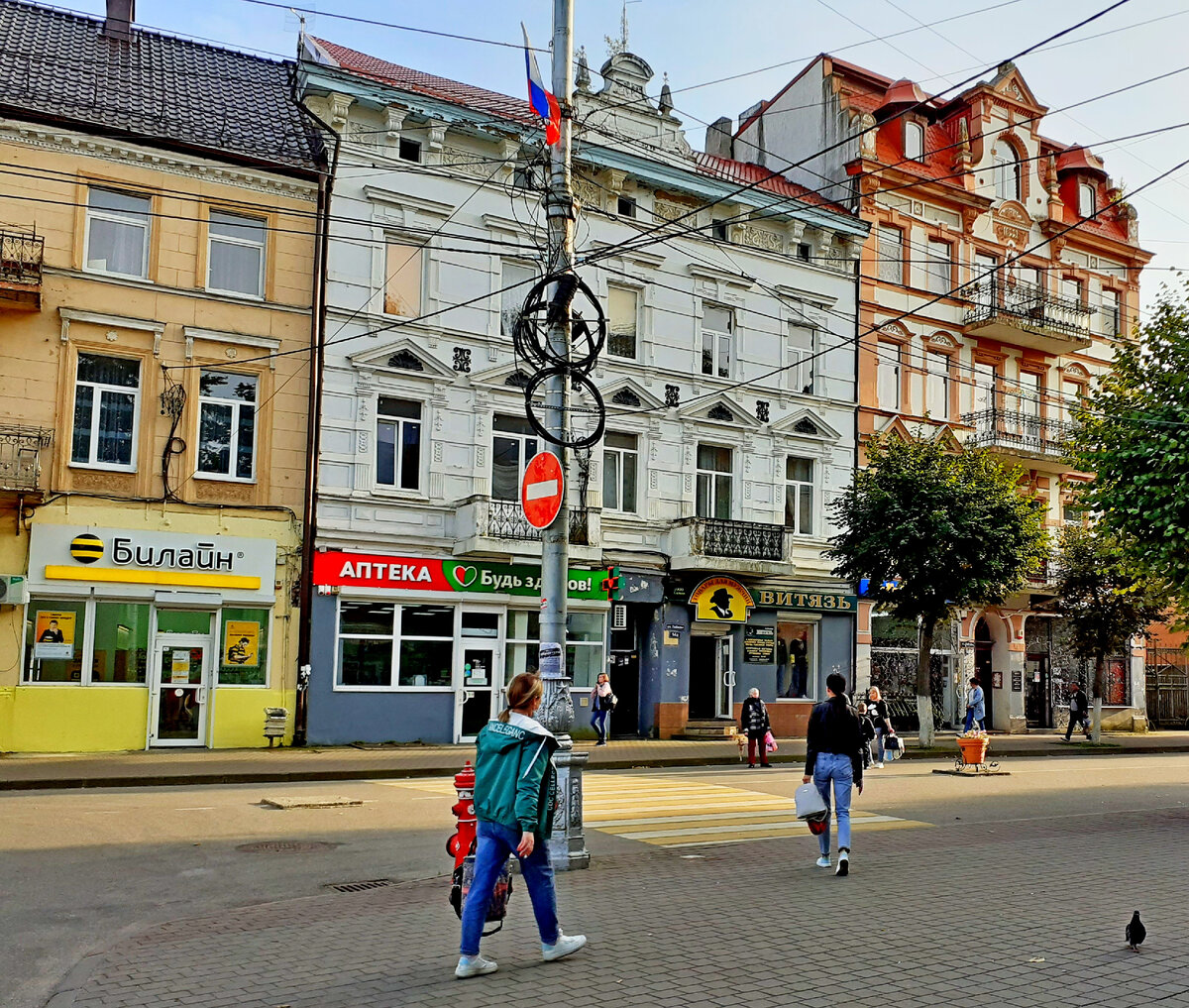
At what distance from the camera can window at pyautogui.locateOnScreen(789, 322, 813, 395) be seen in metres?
32.8

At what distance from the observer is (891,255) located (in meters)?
35.5

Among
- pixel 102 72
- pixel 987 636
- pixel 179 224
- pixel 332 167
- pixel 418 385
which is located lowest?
pixel 987 636

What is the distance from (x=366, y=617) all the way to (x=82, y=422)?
676 cm

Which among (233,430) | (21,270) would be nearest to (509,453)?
(233,430)

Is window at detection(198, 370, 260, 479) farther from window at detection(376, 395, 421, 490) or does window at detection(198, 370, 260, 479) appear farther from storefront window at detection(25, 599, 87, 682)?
storefront window at detection(25, 599, 87, 682)

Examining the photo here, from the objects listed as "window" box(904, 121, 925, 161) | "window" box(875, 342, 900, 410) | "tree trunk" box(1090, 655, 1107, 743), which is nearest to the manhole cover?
"window" box(875, 342, 900, 410)

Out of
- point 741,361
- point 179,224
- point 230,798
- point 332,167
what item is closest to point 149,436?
point 179,224

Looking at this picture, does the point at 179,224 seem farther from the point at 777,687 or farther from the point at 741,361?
the point at 777,687

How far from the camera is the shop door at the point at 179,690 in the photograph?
2319 centimetres

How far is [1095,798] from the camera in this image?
708 inches

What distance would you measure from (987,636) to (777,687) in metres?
9.33

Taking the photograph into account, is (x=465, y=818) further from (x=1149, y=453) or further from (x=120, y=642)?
(x=120, y=642)

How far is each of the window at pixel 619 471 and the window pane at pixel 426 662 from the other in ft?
18.1

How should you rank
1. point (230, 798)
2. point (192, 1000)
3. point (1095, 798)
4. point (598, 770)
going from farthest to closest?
point (598, 770) < point (1095, 798) < point (230, 798) < point (192, 1000)
